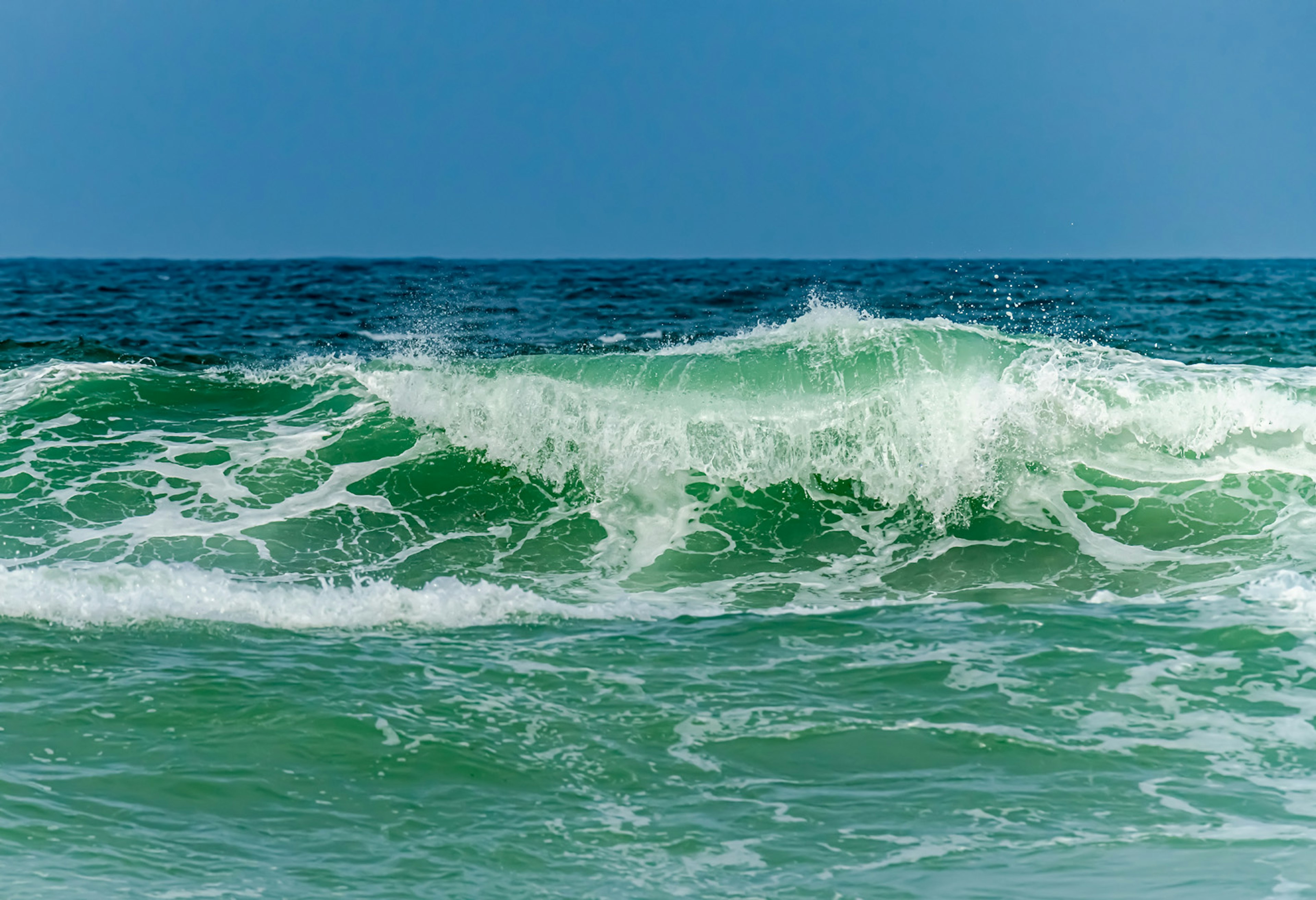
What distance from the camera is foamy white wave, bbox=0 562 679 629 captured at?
6766 mm

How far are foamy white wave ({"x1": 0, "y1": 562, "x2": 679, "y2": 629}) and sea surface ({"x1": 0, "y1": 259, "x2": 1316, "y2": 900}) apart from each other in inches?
1.3

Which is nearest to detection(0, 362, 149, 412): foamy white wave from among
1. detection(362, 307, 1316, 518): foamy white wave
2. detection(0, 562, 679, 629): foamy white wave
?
detection(362, 307, 1316, 518): foamy white wave

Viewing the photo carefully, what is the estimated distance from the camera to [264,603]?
22.9ft

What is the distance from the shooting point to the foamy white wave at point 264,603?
266 inches

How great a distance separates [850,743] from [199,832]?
2.76 meters

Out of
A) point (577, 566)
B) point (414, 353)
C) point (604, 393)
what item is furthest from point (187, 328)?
point (577, 566)

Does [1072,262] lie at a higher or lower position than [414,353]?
higher

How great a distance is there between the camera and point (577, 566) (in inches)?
348

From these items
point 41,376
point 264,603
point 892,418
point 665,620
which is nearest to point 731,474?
point 892,418

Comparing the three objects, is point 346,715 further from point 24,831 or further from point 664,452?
point 664,452

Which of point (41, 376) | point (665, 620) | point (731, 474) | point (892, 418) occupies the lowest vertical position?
point (665, 620)

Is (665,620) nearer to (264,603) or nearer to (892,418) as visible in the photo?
(264,603)

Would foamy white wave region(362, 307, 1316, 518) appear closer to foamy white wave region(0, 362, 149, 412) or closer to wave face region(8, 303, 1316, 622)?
wave face region(8, 303, 1316, 622)

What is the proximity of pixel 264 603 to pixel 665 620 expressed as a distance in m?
2.50
